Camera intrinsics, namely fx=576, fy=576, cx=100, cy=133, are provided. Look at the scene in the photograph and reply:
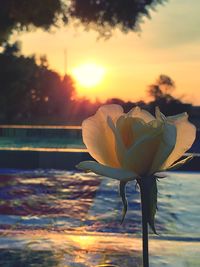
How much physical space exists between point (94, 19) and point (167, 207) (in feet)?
37.2

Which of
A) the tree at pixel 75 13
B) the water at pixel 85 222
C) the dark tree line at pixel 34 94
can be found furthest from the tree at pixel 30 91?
the water at pixel 85 222

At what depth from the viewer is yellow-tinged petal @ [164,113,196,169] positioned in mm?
719

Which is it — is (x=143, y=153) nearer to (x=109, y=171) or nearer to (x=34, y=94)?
(x=109, y=171)

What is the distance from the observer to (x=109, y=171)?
2.26 ft

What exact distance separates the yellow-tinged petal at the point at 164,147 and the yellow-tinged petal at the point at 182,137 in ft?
0.09

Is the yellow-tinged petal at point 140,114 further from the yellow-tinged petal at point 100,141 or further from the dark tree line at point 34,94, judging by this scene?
the dark tree line at point 34,94

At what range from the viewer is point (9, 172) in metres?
7.00

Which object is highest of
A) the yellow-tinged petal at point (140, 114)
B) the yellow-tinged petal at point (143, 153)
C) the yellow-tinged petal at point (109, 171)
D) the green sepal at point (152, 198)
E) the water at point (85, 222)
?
the yellow-tinged petal at point (140, 114)

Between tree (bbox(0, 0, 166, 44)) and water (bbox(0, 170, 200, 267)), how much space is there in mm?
7478

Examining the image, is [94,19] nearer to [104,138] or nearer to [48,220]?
[48,220]

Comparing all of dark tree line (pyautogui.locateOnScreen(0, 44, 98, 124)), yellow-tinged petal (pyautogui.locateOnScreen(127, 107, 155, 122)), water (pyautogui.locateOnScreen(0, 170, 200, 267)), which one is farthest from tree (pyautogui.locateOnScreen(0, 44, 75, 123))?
yellow-tinged petal (pyautogui.locateOnScreen(127, 107, 155, 122))

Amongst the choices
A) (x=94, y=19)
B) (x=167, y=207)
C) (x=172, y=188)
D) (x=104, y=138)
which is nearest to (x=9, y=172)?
(x=172, y=188)

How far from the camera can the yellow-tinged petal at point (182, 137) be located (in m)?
0.72

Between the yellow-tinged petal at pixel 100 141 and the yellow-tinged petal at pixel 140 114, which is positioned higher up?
the yellow-tinged petal at pixel 140 114
